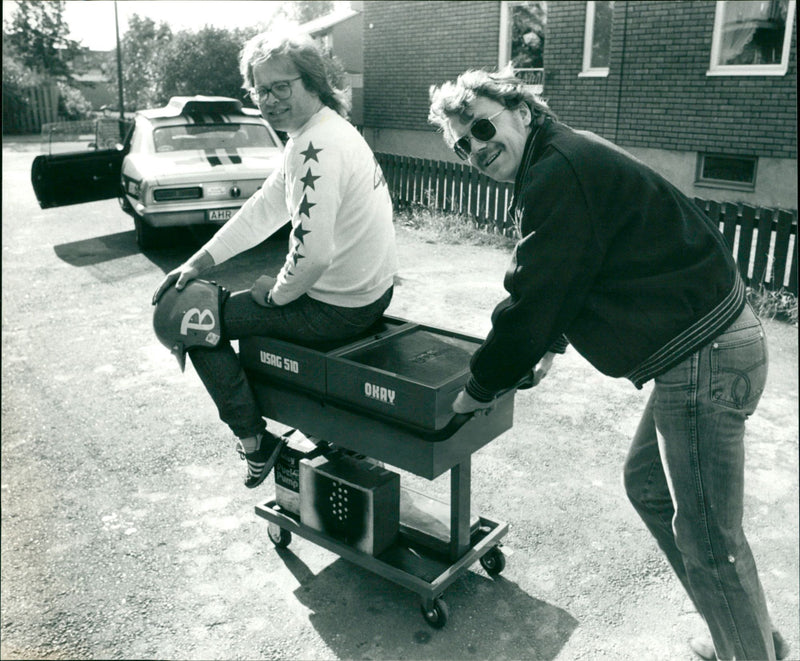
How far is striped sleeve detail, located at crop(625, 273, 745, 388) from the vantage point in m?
2.20

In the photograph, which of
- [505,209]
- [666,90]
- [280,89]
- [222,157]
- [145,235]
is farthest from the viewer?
[666,90]

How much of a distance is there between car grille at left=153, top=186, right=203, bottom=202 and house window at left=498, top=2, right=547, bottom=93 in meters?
7.31

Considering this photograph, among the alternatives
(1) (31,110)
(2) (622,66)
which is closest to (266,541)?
(2) (622,66)

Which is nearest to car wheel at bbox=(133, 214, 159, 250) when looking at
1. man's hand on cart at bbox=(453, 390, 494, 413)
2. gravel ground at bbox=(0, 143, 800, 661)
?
gravel ground at bbox=(0, 143, 800, 661)

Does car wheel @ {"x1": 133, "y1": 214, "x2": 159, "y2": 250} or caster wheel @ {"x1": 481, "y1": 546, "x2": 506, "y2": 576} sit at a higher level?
car wheel @ {"x1": 133, "y1": 214, "x2": 159, "y2": 250}

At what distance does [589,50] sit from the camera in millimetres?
12953

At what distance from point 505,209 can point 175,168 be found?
4.30 metres

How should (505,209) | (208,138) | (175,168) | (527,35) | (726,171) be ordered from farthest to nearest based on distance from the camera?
(527,35) → (726,171) → (505,209) → (208,138) → (175,168)

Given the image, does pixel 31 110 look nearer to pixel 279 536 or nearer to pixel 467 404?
pixel 279 536

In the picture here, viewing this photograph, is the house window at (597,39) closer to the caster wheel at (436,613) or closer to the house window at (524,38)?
the house window at (524,38)

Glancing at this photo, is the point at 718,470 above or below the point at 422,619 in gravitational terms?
above

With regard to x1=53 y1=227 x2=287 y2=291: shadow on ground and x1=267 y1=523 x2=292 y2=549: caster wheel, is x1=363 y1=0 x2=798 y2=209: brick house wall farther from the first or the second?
x1=267 y1=523 x2=292 y2=549: caster wheel

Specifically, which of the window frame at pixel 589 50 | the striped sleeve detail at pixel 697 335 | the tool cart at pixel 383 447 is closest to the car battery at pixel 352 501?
the tool cart at pixel 383 447

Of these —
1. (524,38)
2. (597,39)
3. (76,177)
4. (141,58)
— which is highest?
(141,58)
